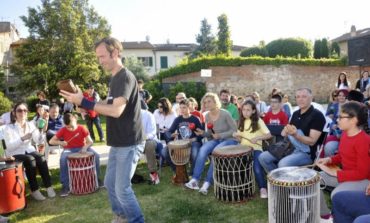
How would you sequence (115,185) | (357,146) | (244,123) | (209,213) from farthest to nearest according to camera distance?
(244,123)
(209,213)
(115,185)
(357,146)

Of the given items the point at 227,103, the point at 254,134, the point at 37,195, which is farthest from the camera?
the point at 227,103

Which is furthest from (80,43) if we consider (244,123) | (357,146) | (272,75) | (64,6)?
(357,146)

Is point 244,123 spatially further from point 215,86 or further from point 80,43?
point 80,43

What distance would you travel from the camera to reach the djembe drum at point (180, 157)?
6.02 m

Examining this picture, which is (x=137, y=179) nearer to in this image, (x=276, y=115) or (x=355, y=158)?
(x=276, y=115)

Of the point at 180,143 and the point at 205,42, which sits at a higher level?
the point at 205,42

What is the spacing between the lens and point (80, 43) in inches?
995

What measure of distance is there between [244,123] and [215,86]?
13347 millimetres

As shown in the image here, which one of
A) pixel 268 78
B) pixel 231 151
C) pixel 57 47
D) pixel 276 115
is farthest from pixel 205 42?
pixel 231 151

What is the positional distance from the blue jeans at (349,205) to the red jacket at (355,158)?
242 millimetres

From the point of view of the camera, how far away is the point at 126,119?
358 cm

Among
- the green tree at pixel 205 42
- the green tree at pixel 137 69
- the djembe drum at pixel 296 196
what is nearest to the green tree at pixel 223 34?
Result: the green tree at pixel 205 42

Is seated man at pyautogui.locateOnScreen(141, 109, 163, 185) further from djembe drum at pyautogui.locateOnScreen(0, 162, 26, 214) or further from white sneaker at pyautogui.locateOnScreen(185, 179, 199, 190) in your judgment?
djembe drum at pyautogui.locateOnScreen(0, 162, 26, 214)

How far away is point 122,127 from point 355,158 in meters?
2.30
